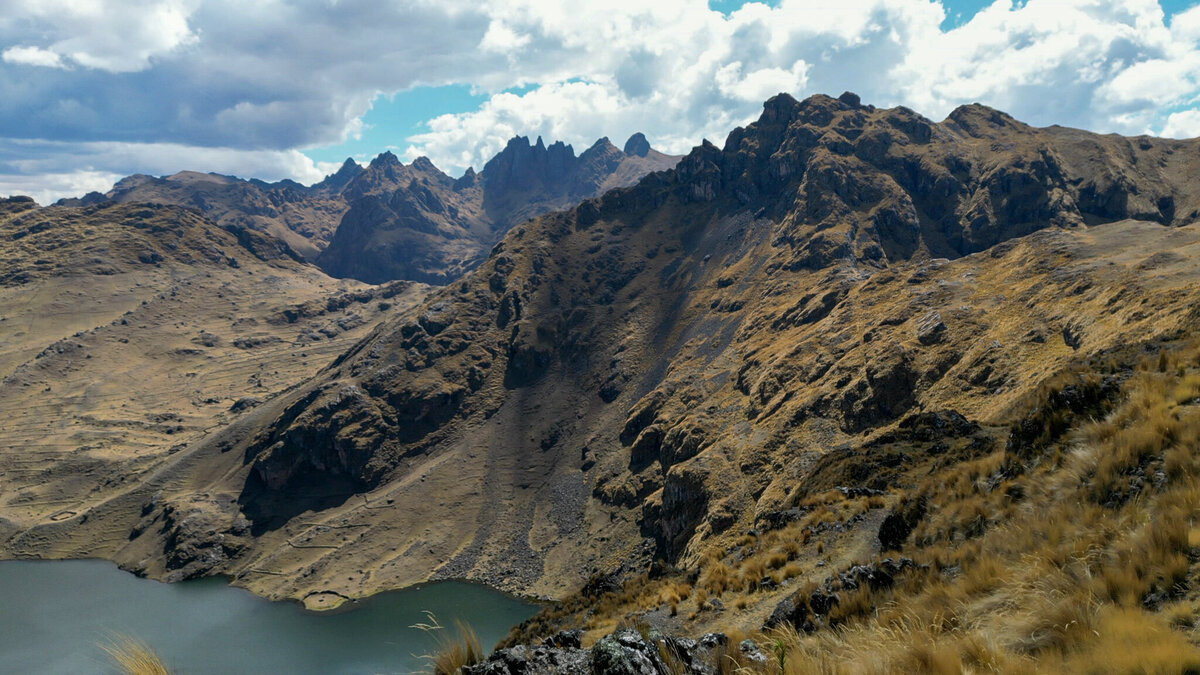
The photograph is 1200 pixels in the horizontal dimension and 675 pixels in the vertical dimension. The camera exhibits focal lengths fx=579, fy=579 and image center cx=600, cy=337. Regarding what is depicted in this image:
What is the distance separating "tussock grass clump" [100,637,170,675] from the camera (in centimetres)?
701

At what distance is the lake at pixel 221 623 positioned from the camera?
84.1 metres

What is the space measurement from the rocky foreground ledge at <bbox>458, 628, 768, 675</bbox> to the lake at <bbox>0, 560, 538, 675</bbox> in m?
73.1

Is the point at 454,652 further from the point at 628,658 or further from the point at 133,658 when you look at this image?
the point at 133,658

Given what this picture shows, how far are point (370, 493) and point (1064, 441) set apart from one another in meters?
144

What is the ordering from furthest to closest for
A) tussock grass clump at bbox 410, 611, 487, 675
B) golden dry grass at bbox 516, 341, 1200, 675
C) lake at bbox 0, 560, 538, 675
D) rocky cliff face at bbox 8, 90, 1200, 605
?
lake at bbox 0, 560, 538, 675
rocky cliff face at bbox 8, 90, 1200, 605
tussock grass clump at bbox 410, 611, 487, 675
golden dry grass at bbox 516, 341, 1200, 675

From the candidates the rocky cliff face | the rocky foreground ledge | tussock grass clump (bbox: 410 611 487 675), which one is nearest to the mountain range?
the rocky cliff face

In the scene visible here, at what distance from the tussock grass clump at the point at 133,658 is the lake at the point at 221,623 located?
7705 centimetres

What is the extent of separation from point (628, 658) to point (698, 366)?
Result: 124m

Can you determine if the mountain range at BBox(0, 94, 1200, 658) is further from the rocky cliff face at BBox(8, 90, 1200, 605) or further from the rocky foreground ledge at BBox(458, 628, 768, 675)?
the rocky foreground ledge at BBox(458, 628, 768, 675)

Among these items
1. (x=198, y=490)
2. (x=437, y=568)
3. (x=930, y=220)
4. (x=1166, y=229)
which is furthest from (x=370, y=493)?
(x=930, y=220)

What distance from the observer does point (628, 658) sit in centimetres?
950

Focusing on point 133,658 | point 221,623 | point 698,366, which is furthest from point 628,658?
point 698,366

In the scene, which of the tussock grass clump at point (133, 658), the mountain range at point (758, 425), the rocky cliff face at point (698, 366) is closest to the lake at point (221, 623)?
the mountain range at point (758, 425)

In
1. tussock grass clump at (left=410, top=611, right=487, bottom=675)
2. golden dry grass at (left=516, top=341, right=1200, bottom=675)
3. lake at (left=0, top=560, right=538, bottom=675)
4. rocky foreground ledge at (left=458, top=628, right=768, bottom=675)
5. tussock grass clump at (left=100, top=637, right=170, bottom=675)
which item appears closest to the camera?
golden dry grass at (left=516, top=341, right=1200, bottom=675)
